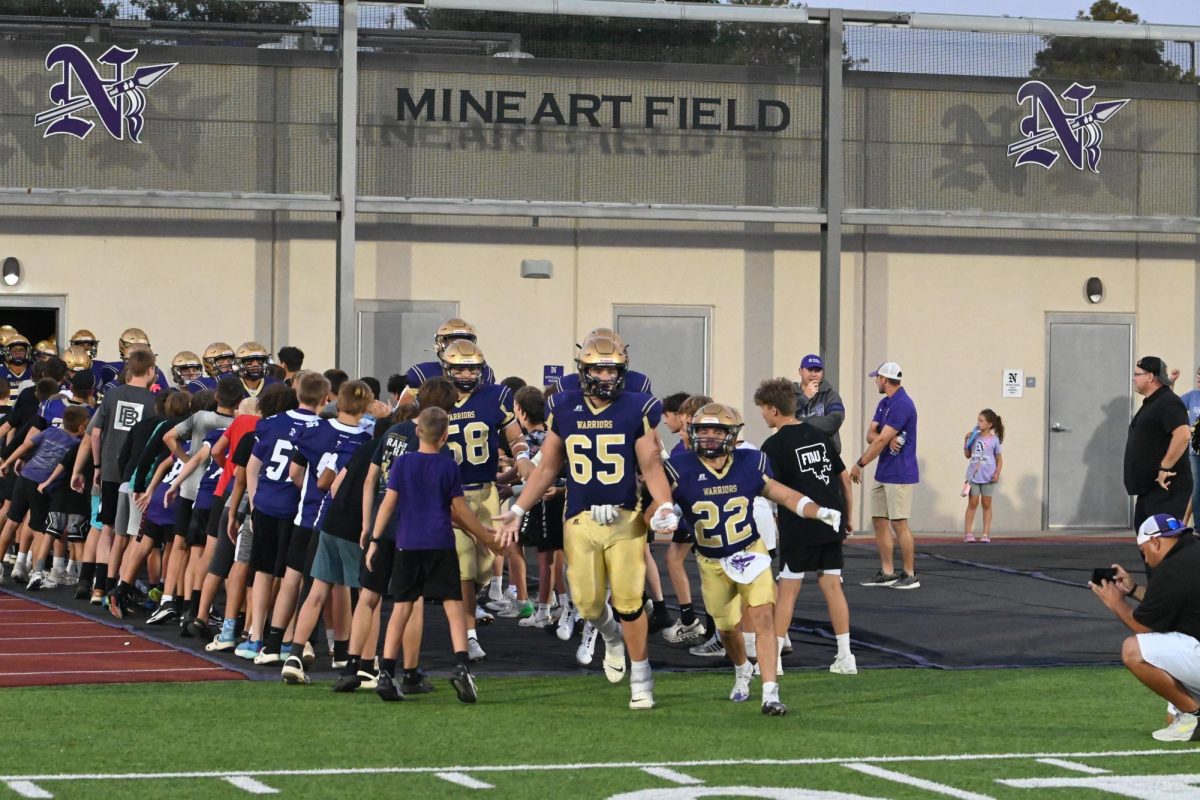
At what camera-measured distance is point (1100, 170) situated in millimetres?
21969

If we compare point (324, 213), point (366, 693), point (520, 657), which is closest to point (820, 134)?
point (324, 213)

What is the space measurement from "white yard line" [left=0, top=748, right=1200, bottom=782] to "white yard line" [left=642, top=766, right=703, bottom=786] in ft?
0.20

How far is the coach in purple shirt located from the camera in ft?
49.1

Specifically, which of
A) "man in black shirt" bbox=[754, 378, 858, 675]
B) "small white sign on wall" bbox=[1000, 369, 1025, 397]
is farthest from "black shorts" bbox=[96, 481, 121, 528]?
"small white sign on wall" bbox=[1000, 369, 1025, 397]

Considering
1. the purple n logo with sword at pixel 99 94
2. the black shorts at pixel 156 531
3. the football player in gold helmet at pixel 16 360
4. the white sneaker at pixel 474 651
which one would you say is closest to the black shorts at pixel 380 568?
the white sneaker at pixel 474 651

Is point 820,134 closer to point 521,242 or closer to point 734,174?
point 734,174

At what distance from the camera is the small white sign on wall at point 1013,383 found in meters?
22.0

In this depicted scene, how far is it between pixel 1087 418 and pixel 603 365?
14.1 meters

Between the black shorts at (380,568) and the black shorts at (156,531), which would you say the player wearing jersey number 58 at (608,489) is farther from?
the black shorts at (156,531)

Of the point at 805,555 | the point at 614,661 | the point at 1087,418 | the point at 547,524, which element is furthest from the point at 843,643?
the point at 1087,418

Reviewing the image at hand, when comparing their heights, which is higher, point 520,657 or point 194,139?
point 194,139

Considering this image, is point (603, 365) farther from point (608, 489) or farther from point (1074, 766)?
point (1074, 766)

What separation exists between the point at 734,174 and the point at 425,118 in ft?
11.6

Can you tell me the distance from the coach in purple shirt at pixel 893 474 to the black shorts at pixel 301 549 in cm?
568
